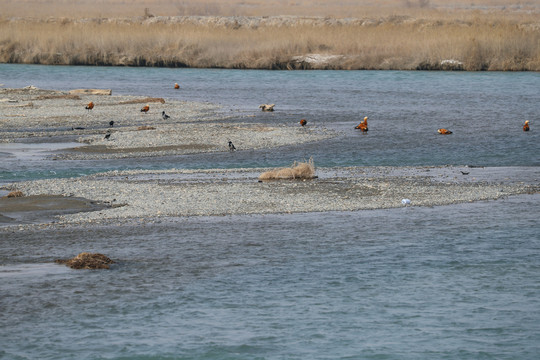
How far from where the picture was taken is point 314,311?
1068 cm

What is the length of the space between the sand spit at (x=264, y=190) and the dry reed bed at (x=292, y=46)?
1304 inches

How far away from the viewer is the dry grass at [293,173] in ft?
61.1

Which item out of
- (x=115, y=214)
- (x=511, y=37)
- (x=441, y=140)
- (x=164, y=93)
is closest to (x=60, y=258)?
(x=115, y=214)

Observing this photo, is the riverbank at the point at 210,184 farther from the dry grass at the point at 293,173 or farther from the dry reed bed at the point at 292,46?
the dry reed bed at the point at 292,46

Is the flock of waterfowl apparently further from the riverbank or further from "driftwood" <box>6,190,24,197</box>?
"driftwood" <box>6,190,24,197</box>

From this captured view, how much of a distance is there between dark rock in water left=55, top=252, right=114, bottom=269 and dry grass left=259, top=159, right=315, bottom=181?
21.9 feet

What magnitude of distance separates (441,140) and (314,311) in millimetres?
15900

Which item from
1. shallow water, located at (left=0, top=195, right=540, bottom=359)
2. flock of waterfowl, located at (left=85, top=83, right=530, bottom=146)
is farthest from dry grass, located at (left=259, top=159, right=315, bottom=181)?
flock of waterfowl, located at (left=85, top=83, right=530, bottom=146)

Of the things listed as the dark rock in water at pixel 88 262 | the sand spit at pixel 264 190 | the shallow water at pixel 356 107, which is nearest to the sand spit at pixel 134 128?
the shallow water at pixel 356 107

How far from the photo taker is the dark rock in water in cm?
1228

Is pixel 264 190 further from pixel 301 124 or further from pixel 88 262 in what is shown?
pixel 301 124

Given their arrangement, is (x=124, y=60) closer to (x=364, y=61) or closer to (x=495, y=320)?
(x=364, y=61)

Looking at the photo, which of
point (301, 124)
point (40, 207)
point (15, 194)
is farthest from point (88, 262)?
point (301, 124)

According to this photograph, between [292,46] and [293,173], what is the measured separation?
39.6 meters
